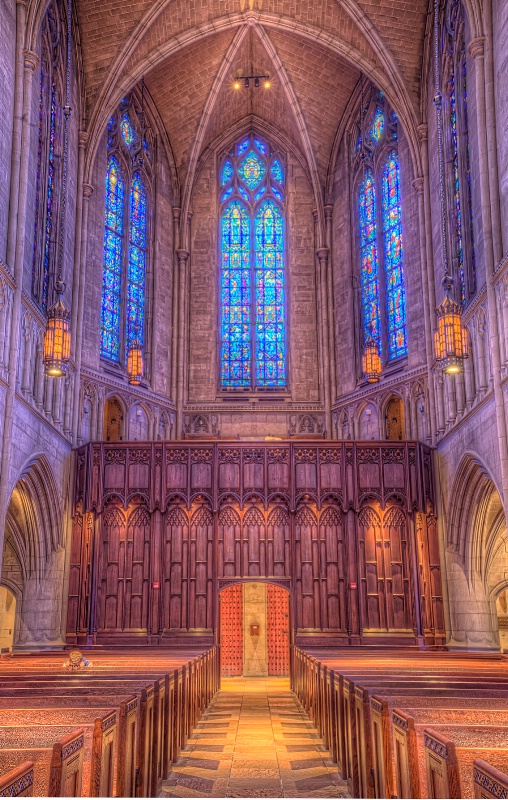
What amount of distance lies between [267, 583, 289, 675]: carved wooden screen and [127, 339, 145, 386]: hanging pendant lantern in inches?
316

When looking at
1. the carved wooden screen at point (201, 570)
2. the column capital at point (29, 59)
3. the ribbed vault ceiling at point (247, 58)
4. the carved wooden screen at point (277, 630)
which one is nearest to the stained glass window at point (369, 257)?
the ribbed vault ceiling at point (247, 58)

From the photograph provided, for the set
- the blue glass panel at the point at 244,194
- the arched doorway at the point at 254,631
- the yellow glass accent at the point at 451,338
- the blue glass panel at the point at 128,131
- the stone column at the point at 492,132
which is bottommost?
the arched doorway at the point at 254,631

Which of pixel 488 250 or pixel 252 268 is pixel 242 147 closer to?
pixel 252 268

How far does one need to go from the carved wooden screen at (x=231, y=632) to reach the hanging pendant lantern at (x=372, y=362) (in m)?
7.90

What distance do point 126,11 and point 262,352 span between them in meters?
12.4

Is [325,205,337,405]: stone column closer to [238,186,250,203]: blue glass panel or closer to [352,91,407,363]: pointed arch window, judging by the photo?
[352,91,407,363]: pointed arch window

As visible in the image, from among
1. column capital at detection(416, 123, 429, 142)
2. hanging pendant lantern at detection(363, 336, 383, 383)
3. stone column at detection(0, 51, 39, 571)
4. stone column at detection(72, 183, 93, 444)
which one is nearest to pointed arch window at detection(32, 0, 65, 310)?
stone column at detection(72, 183, 93, 444)

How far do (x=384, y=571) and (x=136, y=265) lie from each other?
13.8 meters

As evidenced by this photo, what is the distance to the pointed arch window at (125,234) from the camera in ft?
87.5

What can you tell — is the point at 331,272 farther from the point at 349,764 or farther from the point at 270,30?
the point at 349,764

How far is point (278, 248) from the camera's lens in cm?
3114

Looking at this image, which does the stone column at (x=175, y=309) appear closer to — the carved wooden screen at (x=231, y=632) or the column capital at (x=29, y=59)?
the carved wooden screen at (x=231, y=632)

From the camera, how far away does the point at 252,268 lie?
30906mm

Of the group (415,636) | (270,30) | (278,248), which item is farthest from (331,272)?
(415,636)
